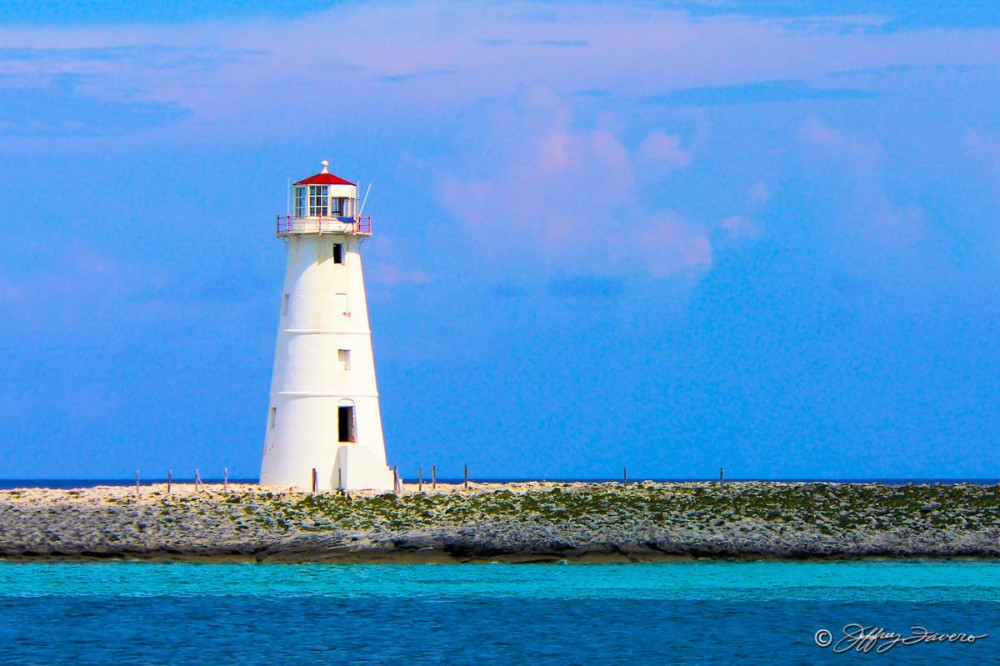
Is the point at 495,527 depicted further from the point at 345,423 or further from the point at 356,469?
the point at 345,423

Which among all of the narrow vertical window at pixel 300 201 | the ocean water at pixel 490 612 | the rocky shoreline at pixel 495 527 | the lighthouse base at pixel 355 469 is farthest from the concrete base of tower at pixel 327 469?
the narrow vertical window at pixel 300 201

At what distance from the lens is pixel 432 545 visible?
41.5 m

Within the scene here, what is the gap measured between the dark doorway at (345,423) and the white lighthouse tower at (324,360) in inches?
1.1

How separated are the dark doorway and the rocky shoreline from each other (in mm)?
2257

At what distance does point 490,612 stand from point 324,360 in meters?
13.4

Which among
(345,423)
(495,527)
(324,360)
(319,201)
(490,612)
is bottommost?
(490,612)

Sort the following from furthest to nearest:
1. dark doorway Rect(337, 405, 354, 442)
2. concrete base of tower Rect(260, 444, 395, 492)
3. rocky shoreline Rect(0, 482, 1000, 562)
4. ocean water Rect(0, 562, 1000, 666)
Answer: dark doorway Rect(337, 405, 354, 442) < concrete base of tower Rect(260, 444, 395, 492) < rocky shoreline Rect(0, 482, 1000, 562) < ocean water Rect(0, 562, 1000, 666)

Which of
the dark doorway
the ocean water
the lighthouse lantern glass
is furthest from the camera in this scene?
the lighthouse lantern glass

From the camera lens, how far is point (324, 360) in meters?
46.8

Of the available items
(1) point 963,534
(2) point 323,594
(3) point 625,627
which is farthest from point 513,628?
(1) point 963,534

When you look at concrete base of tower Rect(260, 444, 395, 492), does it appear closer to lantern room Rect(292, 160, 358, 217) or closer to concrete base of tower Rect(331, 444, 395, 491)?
concrete base of tower Rect(331, 444, 395, 491)

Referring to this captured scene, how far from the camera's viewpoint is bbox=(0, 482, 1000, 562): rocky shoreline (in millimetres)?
41562

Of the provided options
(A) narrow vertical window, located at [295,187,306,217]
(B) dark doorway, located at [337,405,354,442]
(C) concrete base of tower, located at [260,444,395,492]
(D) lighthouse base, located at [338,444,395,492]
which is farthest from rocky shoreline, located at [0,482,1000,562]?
(A) narrow vertical window, located at [295,187,306,217]

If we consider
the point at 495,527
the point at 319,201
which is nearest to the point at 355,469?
the point at 495,527
